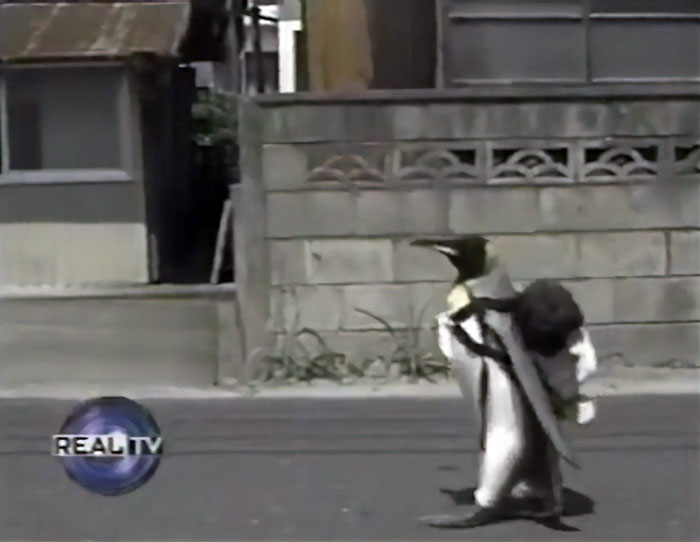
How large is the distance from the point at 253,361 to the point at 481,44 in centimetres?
148

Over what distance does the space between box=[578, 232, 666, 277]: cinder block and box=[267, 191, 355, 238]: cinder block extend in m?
0.86

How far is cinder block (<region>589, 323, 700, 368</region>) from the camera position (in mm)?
3082

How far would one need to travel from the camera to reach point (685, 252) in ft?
10.1

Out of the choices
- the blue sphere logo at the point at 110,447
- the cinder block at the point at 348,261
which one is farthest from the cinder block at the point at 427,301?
the blue sphere logo at the point at 110,447

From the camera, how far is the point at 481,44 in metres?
3.18

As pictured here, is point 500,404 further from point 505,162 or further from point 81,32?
point 81,32

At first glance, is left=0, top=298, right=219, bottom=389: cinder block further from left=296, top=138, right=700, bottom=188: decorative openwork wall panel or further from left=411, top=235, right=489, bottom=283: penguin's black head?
left=411, top=235, right=489, bottom=283: penguin's black head

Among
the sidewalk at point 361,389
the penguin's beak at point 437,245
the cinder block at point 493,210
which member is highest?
the cinder block at point 493,210

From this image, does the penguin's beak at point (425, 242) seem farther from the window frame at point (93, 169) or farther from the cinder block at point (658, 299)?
the window frame at point (93, 169)

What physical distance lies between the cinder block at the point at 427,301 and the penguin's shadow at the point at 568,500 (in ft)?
2.04

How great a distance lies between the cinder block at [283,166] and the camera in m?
3.04

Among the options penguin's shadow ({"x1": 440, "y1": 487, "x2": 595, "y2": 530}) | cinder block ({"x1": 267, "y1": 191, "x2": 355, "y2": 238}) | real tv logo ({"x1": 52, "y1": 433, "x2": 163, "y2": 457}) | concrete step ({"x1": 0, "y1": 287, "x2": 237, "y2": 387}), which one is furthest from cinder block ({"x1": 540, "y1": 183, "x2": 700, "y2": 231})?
real tv logo ({"x1": 52, "y1": 433, "x2": 163, "y2": 457})

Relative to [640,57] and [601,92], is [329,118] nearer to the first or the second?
[601,92]

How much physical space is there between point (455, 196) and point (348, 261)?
1.50 ft
